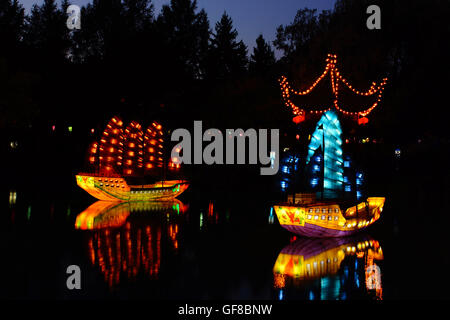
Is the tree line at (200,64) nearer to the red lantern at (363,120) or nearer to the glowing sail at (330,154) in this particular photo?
the red lantern at (363,120)

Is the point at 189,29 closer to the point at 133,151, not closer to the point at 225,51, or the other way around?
the point at 225,51

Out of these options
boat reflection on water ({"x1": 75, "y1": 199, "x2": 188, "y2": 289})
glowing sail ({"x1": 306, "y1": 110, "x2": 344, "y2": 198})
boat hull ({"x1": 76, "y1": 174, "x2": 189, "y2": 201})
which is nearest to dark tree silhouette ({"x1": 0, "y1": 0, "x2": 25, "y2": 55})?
boat hull ({"x1": 76, "y1": 174, "x2": 189, "y2": 201})

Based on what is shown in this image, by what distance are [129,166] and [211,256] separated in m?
13.2

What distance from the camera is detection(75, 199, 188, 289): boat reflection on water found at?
1006cm

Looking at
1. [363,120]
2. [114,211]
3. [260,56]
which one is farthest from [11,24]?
[363,120]

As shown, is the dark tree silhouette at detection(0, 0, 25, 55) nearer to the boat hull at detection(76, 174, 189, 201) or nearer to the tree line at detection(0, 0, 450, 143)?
the tree line at detection(0, 0, 450, 143)

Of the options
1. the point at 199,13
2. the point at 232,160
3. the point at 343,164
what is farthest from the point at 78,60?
the point at 343,164

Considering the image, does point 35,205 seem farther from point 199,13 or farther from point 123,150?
point 199,13

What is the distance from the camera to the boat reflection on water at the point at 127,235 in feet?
33.0

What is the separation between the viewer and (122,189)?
71.3ft

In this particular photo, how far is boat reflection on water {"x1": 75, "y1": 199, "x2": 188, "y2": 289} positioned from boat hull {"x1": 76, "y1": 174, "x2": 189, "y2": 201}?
0.41 meters

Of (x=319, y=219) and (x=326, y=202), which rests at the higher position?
(x=326, y=202)

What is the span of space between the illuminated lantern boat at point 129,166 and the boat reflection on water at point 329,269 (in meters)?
10.7

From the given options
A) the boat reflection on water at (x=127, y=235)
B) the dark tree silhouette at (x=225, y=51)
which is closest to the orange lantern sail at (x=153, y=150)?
the boat reflection on water at (x=127, y=235)
